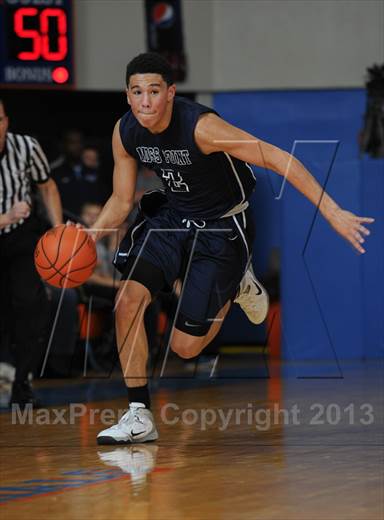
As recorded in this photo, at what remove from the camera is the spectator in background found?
39.0ft

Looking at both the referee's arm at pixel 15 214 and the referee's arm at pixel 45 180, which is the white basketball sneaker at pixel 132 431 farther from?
the referee's arm at pixel 45 180

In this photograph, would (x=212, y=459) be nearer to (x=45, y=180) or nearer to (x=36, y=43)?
(x=45, y=180)

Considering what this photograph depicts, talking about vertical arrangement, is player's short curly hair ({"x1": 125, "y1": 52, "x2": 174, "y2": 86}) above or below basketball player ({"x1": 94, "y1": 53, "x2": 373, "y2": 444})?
above

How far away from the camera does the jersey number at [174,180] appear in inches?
229

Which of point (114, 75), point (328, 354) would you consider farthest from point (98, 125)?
point (328, 354)

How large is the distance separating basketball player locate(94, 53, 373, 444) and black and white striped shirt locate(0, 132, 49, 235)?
1.35m

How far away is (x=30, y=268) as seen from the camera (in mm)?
7398

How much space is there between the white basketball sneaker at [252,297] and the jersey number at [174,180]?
78 cm

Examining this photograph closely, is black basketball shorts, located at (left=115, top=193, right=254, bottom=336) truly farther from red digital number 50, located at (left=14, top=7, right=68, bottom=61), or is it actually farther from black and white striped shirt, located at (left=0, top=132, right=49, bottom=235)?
red digital number 50, located at (left=14, top=7, right=68, bottom=61)

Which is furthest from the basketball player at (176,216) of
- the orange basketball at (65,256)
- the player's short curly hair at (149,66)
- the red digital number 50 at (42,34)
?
the red digital number 50 at (42,34)

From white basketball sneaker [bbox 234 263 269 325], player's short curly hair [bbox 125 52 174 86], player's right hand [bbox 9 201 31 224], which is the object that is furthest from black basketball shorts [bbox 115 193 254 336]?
player's right hand [bbox 9 201 31 224]

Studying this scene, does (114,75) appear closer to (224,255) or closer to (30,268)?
(30,268)

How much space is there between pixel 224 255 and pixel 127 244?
1.60 feet

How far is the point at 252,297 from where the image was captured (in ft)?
22.1
